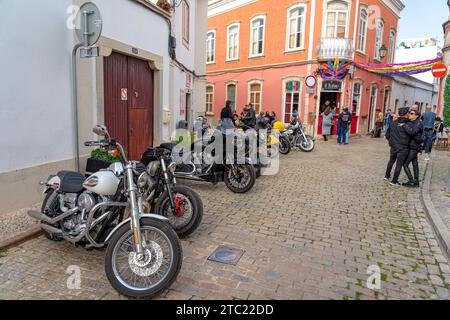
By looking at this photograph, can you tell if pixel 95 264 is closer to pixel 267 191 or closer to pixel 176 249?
pixel 176 249

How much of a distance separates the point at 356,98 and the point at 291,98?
12.1ft

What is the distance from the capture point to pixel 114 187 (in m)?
3.33

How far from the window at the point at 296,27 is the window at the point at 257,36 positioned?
197 centimetres

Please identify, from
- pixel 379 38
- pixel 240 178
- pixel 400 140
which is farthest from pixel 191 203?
pixel 379 38

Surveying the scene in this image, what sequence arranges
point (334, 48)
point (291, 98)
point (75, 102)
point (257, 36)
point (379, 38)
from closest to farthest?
point (75, 102) < point (334, 48) < point (291, 98) < point (257, 36) < point (379, 38)

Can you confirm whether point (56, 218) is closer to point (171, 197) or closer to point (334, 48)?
point (171, 197)

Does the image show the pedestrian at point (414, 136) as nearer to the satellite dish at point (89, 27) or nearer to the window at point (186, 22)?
the satellite dish at point (89, 27)

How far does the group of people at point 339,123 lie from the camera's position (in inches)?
592

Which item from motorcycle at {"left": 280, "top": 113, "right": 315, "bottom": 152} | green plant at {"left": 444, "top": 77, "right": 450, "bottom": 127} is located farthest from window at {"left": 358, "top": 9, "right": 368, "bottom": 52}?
motorcycle at {"left": 280, "top": 113, "right": 315, "bottom": 152}

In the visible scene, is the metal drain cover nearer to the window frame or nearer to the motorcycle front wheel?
the motorcycle front wheel

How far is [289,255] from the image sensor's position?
3.81 metres

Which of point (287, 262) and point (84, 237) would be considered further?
point (287, 262)
